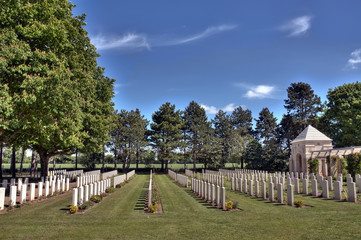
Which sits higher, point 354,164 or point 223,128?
point 223,128

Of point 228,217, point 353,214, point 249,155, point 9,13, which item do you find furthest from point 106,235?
point 249,155

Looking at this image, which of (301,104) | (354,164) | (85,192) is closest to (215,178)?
(354,164)

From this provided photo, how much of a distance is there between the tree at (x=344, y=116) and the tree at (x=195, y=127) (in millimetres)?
23189

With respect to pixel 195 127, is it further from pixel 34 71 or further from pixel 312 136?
pixel 34 71

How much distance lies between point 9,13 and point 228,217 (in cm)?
→ 1338

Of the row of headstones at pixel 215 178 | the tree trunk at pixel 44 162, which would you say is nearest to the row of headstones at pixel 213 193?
the row of headstones at pixel 215 178

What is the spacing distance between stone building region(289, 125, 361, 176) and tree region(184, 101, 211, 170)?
21072mm

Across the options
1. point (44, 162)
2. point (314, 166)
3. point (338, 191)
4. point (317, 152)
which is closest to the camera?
point (338, 191)

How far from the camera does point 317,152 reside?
106 ft

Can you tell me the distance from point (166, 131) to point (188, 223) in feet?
148

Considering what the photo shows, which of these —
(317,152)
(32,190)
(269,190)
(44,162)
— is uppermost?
(317,152)

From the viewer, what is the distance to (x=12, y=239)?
22.2 ft

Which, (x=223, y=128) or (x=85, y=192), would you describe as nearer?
(x=85, y=192)

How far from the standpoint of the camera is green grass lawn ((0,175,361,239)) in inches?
278
